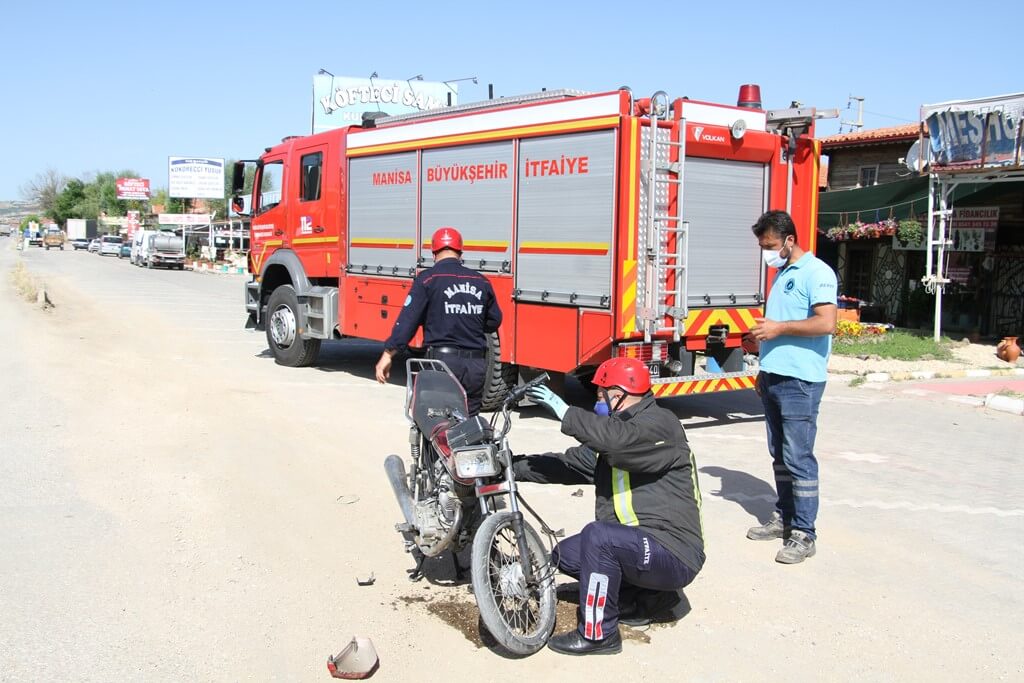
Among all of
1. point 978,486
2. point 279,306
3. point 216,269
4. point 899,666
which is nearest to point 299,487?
point 899,666

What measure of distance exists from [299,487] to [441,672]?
305 cm

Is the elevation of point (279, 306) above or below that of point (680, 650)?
above

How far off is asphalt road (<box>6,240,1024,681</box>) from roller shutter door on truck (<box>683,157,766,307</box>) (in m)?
1.39

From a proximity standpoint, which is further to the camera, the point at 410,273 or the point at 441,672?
the point at 410,273

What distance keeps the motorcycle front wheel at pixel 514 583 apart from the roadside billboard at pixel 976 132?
13722 millimetres

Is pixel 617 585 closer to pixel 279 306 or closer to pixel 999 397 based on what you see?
pixel 999 397

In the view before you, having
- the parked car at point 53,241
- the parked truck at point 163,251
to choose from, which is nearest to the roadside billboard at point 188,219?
the parked truck at point 163,251

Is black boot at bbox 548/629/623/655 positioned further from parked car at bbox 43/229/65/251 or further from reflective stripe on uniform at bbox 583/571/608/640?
parked car at bbox 43/229/65/251

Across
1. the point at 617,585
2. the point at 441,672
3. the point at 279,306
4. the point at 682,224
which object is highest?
the point at 682,224

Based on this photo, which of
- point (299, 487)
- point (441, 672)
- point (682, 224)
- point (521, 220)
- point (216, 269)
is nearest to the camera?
point (441, 672)

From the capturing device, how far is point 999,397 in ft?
35.6

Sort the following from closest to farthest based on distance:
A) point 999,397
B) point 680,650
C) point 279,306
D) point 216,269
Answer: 1. point 680,650
2. point 999,397
3. point 279,306
4. point 216,269

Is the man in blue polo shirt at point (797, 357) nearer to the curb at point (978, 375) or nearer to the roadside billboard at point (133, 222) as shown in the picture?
the curb at point (978, 375)

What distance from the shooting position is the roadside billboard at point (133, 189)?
96438 millimetres
